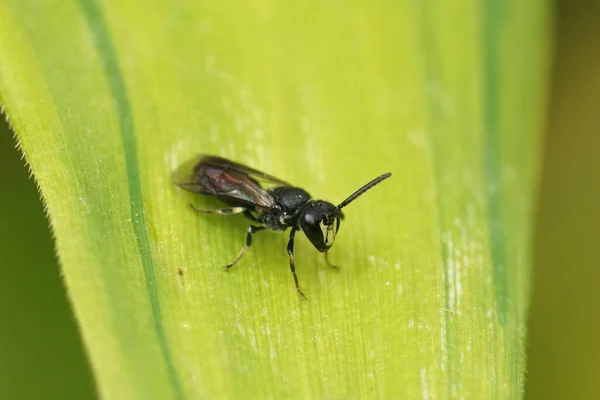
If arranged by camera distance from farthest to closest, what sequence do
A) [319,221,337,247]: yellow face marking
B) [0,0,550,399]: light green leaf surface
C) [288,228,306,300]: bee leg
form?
[319,221,337,247]: yellow face marking → [288,228,306,300]: bee leg → [0,0,550,399]: light green leaf surface

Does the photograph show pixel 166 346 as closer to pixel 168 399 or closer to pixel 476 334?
pixel 168 399

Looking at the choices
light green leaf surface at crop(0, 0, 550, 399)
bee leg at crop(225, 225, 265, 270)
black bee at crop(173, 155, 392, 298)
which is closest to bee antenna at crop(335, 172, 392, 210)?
black bee at crop(173, 155, 392, 298)

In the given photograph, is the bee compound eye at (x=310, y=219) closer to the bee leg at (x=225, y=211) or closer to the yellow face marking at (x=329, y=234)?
the yellow face marking at (x=329, y=234)

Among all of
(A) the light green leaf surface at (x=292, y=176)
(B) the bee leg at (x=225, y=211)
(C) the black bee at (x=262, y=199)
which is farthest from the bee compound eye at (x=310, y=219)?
(B) the bee leg at (x=225, y=211)

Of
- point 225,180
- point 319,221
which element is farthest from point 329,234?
point 225,180

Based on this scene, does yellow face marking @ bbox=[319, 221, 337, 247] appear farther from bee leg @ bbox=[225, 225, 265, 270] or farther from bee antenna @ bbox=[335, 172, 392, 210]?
bee leg @ bbox=[225, 225, 265, 270]

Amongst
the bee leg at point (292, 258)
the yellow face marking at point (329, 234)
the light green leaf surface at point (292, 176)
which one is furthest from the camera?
the yellow face marking at point (329, 234)

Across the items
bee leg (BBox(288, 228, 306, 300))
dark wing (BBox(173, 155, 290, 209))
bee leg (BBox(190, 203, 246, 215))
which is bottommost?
bee leg (BBox(288, 228, 306, 300))

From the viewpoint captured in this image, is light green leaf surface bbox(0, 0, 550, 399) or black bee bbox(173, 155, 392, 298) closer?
light green leaf surface bbox(0, 0, 550, 399)
